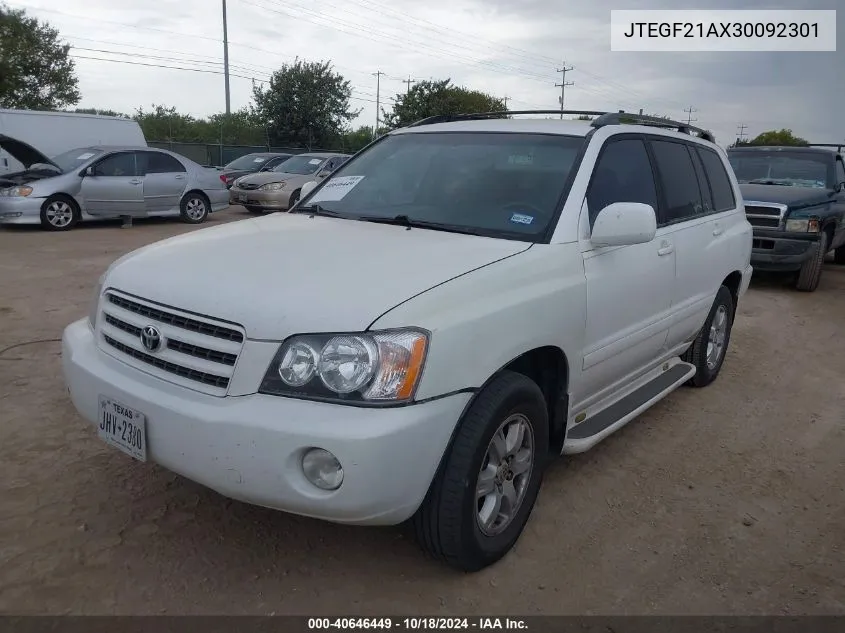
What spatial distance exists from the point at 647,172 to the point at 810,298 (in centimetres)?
610

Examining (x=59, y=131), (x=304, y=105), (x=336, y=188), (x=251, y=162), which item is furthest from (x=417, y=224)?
(x=304, y=105)

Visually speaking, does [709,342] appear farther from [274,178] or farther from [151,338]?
[274,178]

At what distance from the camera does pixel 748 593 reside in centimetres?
275

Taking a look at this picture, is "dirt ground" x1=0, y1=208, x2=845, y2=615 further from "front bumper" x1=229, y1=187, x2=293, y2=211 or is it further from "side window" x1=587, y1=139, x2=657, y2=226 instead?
"front bumper" x1=229, y1=187, x2=293, y2=211

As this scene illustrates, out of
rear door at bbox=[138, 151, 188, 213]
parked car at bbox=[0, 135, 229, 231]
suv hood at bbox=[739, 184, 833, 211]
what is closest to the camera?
suv hood at bbox=[739, 184, 833, 211]

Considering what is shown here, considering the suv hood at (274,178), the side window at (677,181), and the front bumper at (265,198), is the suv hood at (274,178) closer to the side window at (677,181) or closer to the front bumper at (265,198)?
the front bumper at (265,198)

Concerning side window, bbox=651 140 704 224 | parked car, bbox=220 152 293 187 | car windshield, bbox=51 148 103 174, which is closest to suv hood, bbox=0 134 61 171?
car windshield, bbox=51 148 103 174

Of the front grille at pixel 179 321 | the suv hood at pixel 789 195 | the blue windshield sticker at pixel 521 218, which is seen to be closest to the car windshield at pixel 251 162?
the suv hood at pixel 789 195

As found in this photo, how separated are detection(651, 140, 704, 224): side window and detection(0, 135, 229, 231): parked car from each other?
10874 millimetres

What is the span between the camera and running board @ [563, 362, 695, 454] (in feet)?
10.8

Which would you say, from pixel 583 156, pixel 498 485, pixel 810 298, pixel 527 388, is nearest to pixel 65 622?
pixel 498 485

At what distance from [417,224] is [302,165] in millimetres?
13759

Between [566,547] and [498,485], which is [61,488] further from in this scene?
[566,547]

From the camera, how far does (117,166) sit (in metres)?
12.8
